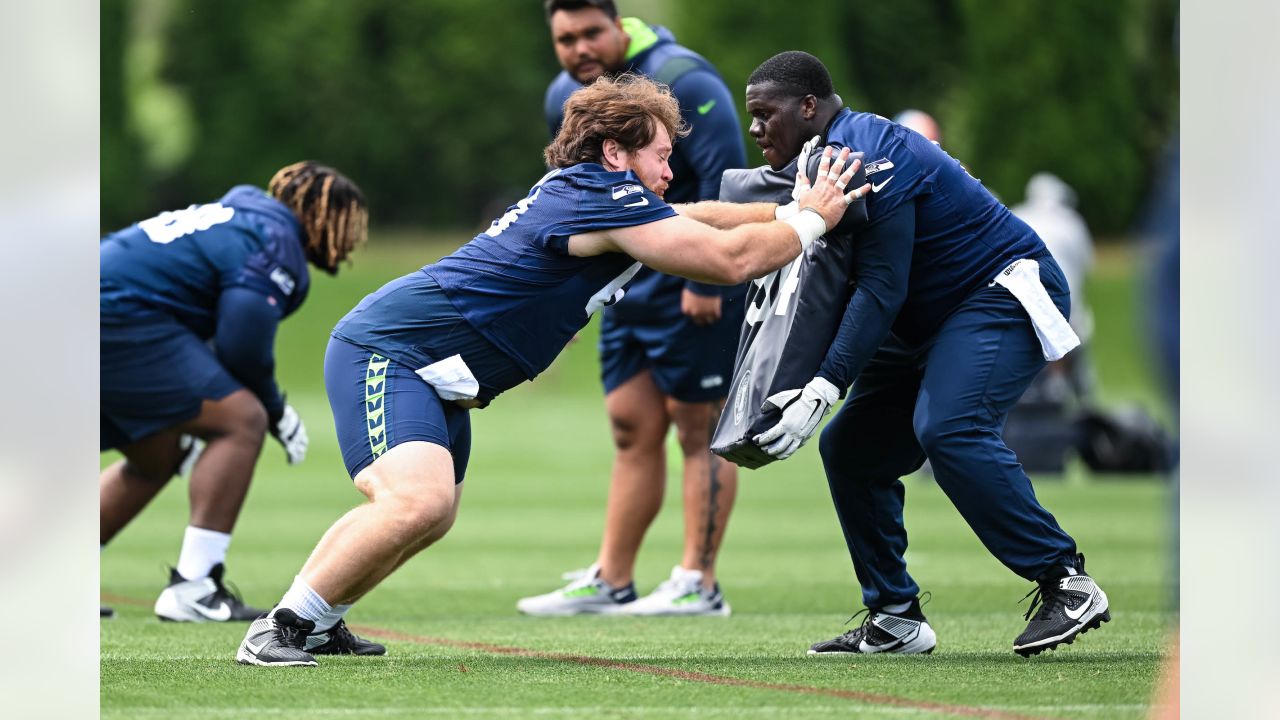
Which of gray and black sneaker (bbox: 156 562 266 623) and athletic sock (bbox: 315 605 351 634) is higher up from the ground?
athletic sock (bbox: 315 605 351 634)

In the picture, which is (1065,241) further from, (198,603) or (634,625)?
(198,603)

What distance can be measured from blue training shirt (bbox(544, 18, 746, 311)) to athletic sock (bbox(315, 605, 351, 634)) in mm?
2283

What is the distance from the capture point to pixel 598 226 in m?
4.95

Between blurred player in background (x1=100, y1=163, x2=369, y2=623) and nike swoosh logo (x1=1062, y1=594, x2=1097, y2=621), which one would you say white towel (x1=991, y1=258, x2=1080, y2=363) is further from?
blurred player in background (x1=100, y1=163, x2=369, y2=623)

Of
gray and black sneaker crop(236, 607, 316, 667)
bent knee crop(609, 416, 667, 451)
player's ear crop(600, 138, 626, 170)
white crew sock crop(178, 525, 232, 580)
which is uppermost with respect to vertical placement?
player's ear crop(600, 138, 626, 170)

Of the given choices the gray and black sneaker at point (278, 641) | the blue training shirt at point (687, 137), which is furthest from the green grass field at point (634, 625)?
the blue training shirt at point (687, 137)

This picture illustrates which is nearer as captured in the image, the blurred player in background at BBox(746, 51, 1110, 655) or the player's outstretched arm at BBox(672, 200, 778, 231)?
the blurred player in background at BBox(746, 51, 1110, 655)

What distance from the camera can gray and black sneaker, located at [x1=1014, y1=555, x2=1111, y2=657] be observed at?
4969 mm

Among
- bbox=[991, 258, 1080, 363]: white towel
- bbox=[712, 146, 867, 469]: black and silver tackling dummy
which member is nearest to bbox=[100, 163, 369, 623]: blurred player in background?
bbox=[712, 146, 867, 469]: black and silver tackling dummy

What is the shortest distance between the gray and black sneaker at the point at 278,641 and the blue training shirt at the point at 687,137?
2514 mm

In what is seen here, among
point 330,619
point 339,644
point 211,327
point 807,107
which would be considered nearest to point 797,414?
point 807,107
